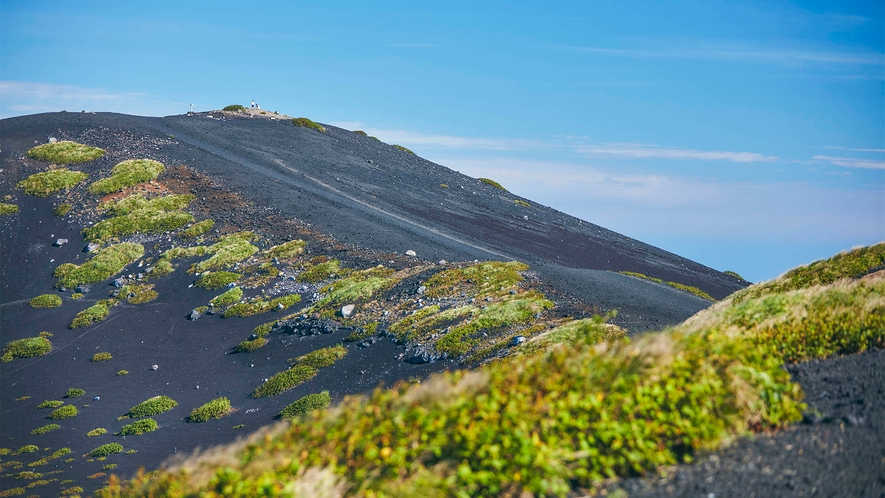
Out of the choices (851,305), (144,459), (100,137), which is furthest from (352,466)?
(100,137)

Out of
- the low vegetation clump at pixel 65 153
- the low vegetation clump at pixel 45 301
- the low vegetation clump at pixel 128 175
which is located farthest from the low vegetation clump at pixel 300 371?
the low vegetation clump at pixel 65 153

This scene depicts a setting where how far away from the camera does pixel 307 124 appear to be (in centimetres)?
7281

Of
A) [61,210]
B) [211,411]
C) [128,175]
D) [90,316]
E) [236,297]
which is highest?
[128,175]

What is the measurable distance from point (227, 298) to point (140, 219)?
11.6m

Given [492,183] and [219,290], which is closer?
[219,290]

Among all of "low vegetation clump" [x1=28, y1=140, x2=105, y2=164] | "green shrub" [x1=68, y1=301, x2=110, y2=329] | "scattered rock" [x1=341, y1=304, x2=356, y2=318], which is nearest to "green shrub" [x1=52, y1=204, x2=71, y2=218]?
"low vegetation clump" [x1=28, y1=140, x2=105, y2=164]

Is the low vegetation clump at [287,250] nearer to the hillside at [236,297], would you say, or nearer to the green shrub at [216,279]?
the hillside at [236,297]

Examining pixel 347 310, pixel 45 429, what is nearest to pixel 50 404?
pixel 45 429

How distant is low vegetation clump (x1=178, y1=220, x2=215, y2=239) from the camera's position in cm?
3869

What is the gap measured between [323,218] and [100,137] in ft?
70.1

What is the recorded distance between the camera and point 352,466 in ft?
22.8

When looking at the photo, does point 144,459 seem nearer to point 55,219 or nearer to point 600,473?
point 600,473

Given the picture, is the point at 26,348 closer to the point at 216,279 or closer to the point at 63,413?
the point at 63,413

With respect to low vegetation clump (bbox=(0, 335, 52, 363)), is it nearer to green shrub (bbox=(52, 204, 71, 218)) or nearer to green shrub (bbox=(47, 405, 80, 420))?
green shrub (bbox=(47, 405, 80, 420))
